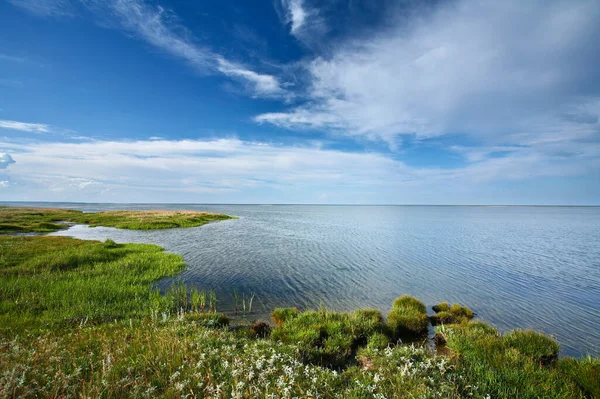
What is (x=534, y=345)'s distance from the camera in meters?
11.4

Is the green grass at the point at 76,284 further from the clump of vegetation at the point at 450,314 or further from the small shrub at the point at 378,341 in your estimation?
the clump of vegetation at the point at 450,314

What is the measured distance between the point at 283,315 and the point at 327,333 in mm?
3510

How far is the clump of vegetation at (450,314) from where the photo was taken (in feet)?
54.2

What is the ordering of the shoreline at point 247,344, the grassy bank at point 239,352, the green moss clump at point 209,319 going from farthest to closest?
the green moss clump at point 209,319
the shoreline at point 247,344
the grassy bank at point 239,352

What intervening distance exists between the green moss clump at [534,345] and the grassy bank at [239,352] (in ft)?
0.18

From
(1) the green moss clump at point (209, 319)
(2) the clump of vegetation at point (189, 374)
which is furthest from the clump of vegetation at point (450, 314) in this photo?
(1) the green moss clump at point (209, 319)

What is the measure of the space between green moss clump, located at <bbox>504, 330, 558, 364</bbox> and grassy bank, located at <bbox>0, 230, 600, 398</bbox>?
0.18 ft

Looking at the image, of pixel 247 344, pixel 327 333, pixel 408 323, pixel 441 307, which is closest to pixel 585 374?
pixel 408 323

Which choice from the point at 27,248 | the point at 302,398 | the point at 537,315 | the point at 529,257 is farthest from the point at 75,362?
the point at 529,257

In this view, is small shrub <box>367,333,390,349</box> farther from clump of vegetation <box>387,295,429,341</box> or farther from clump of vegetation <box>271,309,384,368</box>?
clump of vegetation <box>387,295,429,341</box>

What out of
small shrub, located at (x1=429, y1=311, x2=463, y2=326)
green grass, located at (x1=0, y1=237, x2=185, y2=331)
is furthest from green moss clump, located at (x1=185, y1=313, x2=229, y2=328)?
small shrub, located at (x1=429, y1=311, x2=463, y2=326)

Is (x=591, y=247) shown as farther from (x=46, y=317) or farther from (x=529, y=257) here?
(x=46, y=317)

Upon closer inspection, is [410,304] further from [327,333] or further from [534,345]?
[327,333]

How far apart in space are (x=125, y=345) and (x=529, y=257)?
4759 cm
